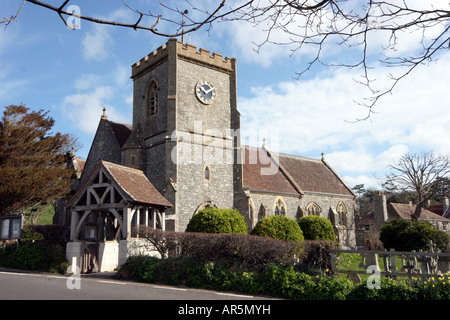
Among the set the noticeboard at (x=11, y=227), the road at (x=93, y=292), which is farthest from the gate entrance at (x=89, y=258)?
the noticeboard at (x=11, y=227)

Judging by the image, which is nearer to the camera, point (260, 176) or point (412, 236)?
point (412, 236)

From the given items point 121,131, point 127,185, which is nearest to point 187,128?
point 121,131

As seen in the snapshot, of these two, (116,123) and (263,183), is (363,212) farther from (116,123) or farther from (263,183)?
(116,123)

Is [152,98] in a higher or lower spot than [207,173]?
higher

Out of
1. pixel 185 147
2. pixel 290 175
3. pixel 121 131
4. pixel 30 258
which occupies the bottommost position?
pixel 30 258

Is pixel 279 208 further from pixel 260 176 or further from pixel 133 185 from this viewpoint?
pixel 133 185

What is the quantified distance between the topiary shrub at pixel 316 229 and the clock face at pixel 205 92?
374 inches

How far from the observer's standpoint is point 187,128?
2234 centimetres

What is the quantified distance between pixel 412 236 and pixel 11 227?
67.1ft

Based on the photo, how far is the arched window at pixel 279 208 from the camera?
27031mm

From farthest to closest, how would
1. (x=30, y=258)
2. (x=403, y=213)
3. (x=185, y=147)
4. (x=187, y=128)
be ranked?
(x=403, y=213), (x=187, y=128), (x=185, y=147), (x=30, y=258)

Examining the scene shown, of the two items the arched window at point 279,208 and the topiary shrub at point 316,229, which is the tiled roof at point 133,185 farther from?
the arched window at point 279,208

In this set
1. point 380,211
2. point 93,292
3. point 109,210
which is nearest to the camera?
point 93,292

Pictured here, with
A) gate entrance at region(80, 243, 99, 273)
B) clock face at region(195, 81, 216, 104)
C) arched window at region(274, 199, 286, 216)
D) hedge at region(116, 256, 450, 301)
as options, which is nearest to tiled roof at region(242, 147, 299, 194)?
arched window at region(274, 199, 286, 216)
